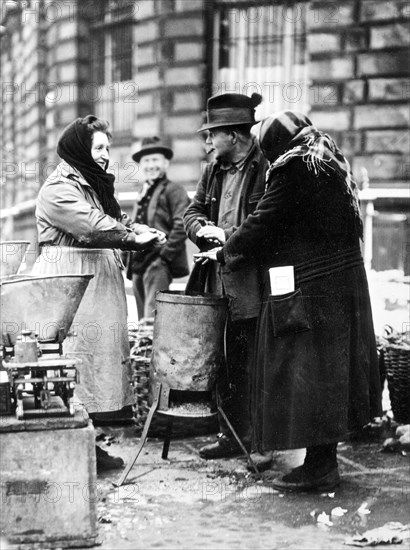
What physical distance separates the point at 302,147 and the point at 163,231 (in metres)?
3.14

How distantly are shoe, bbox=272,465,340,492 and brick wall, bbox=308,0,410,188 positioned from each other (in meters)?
7.20

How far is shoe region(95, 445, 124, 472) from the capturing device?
15.1 ft

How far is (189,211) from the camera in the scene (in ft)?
16.6

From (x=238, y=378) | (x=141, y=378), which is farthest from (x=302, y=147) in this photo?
(x=141, y=378)

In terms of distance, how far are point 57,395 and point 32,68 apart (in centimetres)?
1328

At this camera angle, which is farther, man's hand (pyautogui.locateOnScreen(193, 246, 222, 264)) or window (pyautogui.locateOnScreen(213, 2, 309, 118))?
window (pyautogui.locateOnScreen(213, 2, 309, 118))

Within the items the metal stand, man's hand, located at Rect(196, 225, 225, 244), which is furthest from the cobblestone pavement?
man's hand, located at Rect(196, 225, 225, 244)

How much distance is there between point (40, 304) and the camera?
3377 mm

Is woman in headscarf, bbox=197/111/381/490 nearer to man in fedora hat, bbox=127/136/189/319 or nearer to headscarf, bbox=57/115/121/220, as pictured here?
headscarf, bbox=57/115/121/220

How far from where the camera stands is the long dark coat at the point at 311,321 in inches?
160

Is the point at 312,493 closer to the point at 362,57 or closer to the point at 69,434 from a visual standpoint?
the point at 69,434

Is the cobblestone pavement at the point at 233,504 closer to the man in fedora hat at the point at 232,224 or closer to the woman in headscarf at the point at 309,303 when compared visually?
the woman in headscarf at the point at 309,303

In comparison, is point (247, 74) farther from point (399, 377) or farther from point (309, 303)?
point (309, 303)

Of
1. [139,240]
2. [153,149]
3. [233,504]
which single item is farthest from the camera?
[153,149]
